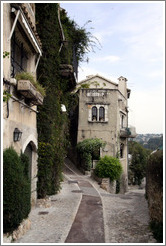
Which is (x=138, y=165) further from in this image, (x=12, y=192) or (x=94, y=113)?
(x=12, y=192)

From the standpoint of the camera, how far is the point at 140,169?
3781 cm

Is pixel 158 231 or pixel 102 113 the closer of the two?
pixel 158 231

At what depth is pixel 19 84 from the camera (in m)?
6.46

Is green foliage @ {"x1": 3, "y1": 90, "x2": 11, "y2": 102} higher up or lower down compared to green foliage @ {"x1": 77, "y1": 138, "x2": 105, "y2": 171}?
higher up

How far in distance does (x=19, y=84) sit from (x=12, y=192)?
3005 millimetres

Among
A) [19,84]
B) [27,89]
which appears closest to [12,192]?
[27,89]

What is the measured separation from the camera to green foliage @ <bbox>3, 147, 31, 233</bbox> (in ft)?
17.1

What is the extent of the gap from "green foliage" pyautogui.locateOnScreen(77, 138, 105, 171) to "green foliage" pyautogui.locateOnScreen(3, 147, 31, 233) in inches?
593

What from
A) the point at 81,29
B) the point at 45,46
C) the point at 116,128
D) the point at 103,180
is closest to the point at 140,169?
the point at 116,128

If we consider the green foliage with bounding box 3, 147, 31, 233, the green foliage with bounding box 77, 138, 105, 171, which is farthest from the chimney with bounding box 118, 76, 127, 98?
the green foliage with bounding box 3, 147, 31, 233

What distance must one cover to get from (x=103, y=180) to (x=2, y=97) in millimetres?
12699

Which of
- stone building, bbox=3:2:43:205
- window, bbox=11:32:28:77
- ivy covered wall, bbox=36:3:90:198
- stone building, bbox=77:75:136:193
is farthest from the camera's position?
stone building, bbox=77:75:136:193

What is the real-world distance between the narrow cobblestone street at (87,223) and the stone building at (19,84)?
1573 millimetres

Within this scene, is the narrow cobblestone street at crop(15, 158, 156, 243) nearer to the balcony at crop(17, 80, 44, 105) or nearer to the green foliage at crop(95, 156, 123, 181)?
the balcony at crop(17, 80, 44, 105)
